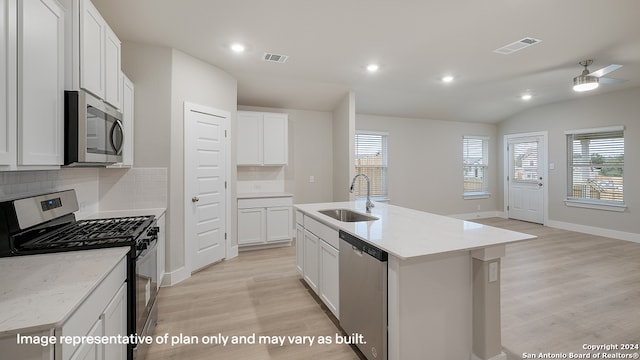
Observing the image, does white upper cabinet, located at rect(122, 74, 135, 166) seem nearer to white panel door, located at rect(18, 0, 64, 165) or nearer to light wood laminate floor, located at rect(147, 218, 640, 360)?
white panel door, located at rect(18, 0, 64, 165)

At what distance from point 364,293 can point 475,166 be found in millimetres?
6912

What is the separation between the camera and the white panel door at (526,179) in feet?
21.8

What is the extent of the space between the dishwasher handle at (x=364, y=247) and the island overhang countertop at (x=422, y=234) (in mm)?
41

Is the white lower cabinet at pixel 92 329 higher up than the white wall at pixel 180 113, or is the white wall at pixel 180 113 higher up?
the white wall at pixel 180 113

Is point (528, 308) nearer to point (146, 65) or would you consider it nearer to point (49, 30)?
point (49, 30)

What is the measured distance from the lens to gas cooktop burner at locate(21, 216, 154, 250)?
1.58 meters

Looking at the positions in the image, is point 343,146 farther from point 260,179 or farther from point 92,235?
point 92,235

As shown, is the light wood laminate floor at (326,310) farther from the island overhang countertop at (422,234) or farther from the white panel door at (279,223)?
the island overhang countertop at (422,234)

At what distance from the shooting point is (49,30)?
4.80ft

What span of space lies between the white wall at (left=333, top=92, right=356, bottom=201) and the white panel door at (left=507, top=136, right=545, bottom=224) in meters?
4.95

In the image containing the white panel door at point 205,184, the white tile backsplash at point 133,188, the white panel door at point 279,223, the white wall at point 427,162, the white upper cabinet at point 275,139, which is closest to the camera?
the white tile backsplash at point 133,188

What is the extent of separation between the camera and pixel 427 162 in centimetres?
687

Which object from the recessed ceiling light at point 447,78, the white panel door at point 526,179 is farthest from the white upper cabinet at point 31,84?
the white panel door at point 526,179

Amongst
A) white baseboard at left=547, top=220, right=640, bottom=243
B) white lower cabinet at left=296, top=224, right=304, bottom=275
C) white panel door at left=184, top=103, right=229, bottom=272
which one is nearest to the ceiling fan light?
white baseboard at left=547, top=220, right=640, bottom=243
